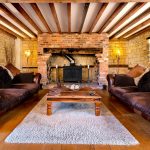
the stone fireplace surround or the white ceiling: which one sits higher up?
the white ceiling

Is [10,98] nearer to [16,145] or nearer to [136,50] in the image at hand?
[16,145]

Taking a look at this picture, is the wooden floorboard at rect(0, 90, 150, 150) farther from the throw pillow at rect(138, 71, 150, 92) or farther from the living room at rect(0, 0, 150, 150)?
the throw pillow at rect(138, 71, 150, 92)

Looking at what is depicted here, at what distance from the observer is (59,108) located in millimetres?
4062

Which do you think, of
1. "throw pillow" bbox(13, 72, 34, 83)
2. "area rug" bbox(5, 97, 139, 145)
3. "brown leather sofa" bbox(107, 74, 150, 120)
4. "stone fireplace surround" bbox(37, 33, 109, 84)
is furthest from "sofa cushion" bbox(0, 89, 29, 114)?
"stone fireplace surround" bbox(37, 33, 109, 84)

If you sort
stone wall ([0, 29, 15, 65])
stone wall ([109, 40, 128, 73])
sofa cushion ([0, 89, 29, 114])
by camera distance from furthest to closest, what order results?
stone wall ([109, 40, 128, 73])
stone wall ([0, 29, 15, 65])
sofa cushion ([0, 89, 29, 114])

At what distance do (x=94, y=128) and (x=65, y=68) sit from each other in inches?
222

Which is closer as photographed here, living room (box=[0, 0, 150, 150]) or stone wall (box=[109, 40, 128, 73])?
living room (box=[0, 0, 150, 150])

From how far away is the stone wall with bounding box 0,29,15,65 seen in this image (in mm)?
7480

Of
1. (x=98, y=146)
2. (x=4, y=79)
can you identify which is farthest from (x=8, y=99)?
(x=98, y=146)

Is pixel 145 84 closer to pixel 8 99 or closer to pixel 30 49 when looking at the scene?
pixel 8 99

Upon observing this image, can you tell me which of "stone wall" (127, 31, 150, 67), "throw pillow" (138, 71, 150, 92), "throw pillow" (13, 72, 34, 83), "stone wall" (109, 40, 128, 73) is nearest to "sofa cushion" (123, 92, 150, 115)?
"throw pillow" (138, 71, 150, 92)

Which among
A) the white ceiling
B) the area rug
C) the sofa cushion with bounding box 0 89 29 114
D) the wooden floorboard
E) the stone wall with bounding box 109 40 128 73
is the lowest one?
the wooden floorboard

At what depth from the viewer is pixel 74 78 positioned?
8.25 meters

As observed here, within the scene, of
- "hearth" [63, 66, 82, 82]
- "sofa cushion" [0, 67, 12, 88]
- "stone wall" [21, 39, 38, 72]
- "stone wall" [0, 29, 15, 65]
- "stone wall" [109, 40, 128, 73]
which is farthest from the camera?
"stone wall" [109, 40, 128, 73]
